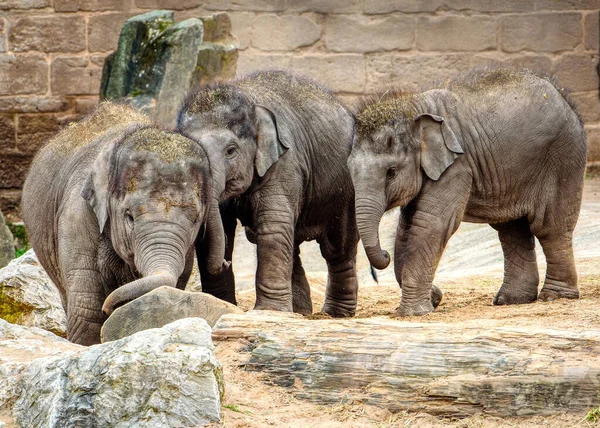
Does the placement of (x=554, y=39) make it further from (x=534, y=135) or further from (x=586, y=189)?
(x=534, y=135)

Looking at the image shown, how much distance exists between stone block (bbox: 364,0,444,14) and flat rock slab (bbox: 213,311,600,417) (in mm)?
10826

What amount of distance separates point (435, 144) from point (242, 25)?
810 cm

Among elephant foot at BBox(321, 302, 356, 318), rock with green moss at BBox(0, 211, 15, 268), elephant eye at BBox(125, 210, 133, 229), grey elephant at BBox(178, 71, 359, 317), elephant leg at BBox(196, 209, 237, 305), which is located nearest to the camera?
elephant eye at BBox(125, 210, 133, 229)

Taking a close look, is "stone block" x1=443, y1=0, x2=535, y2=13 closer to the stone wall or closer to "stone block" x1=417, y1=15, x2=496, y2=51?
the stone wall

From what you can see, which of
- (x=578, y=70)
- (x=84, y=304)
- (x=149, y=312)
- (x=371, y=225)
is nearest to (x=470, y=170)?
(x=371, y=225)

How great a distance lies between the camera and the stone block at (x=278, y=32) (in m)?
16.5

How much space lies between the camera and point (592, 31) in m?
16.8

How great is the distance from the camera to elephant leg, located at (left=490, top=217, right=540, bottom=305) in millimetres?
9438

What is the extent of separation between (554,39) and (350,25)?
273 centimetres

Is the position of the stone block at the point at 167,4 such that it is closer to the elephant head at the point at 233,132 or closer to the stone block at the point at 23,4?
the stone block at the point at 23,4

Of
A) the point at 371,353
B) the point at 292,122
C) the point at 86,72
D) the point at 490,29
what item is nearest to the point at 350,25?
the point at 490,29

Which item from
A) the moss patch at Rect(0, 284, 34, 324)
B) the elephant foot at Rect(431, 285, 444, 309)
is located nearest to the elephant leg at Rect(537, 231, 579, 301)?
the elephant foot at Rect(431, 285, 444, 309)

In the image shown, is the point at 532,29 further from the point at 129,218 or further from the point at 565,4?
the point at 129,218

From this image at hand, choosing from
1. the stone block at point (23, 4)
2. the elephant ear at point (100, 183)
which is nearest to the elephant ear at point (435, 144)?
the elephant ear at point (100, 183)
